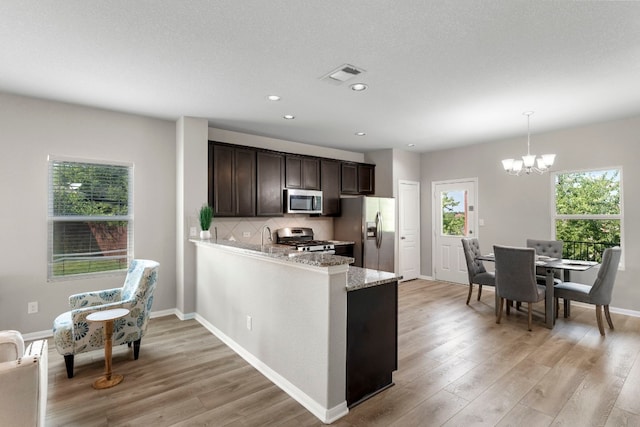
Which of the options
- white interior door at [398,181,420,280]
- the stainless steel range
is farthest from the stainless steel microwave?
white interior door at [398,181,420,280]

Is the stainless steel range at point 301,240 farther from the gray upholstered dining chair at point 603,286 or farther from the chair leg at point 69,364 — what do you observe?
the gray upholstered dining chair at point 603,286

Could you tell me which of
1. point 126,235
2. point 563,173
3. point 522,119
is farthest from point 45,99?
point 563,173

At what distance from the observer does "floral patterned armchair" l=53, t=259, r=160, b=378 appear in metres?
2.70

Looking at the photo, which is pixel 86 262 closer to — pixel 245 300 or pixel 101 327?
pixel 101 327

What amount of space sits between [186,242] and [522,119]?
15.6ft

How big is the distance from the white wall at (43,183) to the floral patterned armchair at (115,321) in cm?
96

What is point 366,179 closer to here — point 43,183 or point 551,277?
point 551,277

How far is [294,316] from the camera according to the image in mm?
2422

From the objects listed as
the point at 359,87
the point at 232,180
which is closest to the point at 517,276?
→ the point at 359,87

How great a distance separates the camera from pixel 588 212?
481cm

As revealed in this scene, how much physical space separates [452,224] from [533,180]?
1.61 m

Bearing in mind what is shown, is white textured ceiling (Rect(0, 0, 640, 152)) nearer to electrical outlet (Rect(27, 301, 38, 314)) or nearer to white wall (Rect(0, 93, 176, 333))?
white wall (Rect(0, 93, 176, 333))

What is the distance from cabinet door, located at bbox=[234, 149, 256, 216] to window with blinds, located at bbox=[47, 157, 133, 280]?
4.49 ft

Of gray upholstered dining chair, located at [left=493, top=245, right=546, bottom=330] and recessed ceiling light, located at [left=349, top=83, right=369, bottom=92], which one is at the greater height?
recessed ceiling light, located at [left=349, top=83, right=369, bottom=92]
